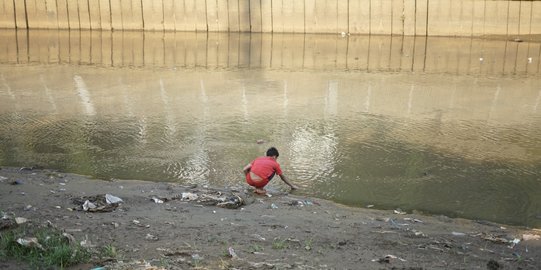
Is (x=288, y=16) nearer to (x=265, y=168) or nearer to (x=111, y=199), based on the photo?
(x=265, y=168)

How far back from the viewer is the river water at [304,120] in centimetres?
905

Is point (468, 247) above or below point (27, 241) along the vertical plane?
below

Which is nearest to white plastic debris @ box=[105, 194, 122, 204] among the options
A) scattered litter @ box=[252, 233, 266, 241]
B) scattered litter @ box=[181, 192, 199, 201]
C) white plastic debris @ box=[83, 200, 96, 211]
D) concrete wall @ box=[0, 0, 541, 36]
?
white plastic debris @ box=[83, 200, 96, 211]

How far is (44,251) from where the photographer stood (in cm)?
497

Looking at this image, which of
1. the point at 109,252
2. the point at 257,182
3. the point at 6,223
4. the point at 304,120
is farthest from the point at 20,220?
the point at 304,120

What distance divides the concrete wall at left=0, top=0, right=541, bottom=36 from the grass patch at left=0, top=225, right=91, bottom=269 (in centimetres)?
2339

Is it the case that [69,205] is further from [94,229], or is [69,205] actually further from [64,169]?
[64,169]

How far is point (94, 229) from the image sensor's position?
5926mm

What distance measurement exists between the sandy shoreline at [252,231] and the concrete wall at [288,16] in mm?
20215

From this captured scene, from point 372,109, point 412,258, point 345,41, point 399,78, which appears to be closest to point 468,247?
point 412,258

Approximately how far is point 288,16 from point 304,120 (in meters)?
16.2

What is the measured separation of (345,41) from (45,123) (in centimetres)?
1598

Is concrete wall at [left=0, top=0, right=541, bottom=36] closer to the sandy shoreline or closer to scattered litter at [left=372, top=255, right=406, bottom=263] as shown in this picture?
the sandy shoreline

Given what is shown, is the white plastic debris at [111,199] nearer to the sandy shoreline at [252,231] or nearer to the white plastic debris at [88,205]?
the sandy shoreline at [252,231]
